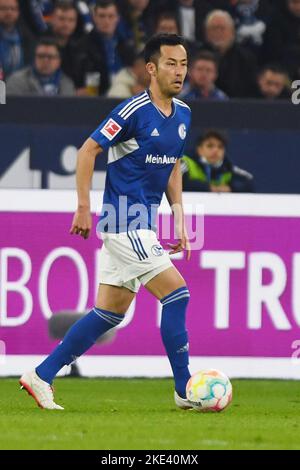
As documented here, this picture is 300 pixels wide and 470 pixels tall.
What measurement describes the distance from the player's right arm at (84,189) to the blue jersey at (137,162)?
0.19 meters

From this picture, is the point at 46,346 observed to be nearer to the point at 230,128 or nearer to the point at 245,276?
the point at 245,276

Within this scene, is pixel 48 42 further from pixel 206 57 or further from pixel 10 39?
pixel 206 57

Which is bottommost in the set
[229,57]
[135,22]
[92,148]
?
[92,148]

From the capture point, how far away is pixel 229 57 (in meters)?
14.5

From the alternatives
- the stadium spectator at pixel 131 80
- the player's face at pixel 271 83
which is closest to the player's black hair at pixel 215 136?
the stadium spectator at pixel 131 80

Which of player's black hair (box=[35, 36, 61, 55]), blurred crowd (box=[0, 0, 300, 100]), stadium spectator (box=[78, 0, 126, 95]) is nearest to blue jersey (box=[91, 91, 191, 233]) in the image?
blurred crowd (box=[0, 0, 300, 100])

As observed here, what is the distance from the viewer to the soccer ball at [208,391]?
8414 millimetres

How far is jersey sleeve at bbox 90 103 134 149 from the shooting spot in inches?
329

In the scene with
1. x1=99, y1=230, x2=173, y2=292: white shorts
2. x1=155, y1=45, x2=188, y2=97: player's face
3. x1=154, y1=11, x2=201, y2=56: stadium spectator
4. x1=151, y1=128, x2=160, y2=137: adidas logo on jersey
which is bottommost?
x1=99, y1=230, x2=173, y2=292: white shorts

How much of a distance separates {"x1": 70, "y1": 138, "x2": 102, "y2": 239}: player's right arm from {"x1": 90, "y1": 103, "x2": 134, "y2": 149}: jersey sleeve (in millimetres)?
40

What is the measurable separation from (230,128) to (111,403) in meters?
3.63

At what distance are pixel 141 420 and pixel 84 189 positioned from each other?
1355mm

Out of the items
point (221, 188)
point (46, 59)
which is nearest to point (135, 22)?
point (46, 59)

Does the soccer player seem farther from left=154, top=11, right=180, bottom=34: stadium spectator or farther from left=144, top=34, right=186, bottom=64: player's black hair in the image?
left=154, top=11, right=180, bottom=34: stadium spectator
